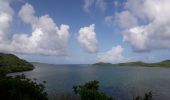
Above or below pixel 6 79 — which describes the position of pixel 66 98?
below

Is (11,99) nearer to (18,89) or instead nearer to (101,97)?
(18,89)

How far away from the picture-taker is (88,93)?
108 ft

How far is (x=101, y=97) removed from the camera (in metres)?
32.0

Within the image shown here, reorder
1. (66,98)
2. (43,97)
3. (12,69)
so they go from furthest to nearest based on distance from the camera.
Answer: (12,69)
(66,98)
(43,97)

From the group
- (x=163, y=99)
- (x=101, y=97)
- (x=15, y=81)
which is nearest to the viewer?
(x=101, y=97)

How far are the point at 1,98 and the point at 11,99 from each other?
1475 mm

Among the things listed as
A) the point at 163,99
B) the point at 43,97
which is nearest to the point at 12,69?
the point at 163,99

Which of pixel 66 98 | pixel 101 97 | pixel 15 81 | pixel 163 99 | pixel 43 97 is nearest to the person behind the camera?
pixel 101 97

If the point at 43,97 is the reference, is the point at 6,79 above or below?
above

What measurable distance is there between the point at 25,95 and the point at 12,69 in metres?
143

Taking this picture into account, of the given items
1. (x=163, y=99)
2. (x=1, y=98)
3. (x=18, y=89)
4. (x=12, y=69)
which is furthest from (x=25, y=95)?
(x=12, y=69)

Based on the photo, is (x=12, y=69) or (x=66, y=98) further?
(x=12, y=69)

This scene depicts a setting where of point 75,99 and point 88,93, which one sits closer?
point 88,93

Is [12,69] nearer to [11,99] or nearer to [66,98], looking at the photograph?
[66,98]
